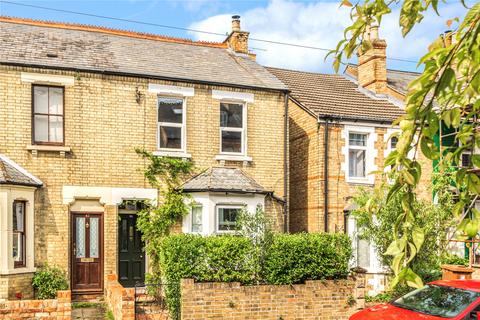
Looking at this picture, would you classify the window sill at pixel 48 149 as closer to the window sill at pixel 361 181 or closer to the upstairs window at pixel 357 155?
the window sill at pixel 361 181

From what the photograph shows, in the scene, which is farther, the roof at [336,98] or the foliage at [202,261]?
the roof at [336,98]

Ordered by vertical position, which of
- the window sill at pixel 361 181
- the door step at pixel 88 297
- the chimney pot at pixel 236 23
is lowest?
the door step at pixel 88 297

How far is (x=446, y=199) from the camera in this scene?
48.4ft

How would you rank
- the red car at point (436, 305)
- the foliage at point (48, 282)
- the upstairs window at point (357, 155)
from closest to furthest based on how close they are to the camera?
the red car at point (436, 305), the foliage at point (48, 282), the upstairs window at point (357, 155)

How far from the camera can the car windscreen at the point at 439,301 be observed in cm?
986

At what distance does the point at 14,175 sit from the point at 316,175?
9.68m

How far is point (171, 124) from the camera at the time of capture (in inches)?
658

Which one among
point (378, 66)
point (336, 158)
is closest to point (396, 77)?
point (378, 66)

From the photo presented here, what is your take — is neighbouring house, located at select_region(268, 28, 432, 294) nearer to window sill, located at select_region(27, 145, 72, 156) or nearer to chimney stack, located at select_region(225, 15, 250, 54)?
chimney stack, located at select_region(225, 15, 250, 54)

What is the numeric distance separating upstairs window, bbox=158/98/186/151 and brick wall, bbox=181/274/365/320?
5.52m

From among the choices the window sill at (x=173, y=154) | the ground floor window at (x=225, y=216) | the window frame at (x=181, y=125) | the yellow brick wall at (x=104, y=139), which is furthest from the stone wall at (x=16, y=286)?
the ground floor window at (x=225, y=216)

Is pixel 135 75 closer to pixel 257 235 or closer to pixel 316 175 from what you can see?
pixel 257 235

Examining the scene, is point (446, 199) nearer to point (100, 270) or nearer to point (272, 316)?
point (272, 316)

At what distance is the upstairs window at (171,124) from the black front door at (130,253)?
253 cm
